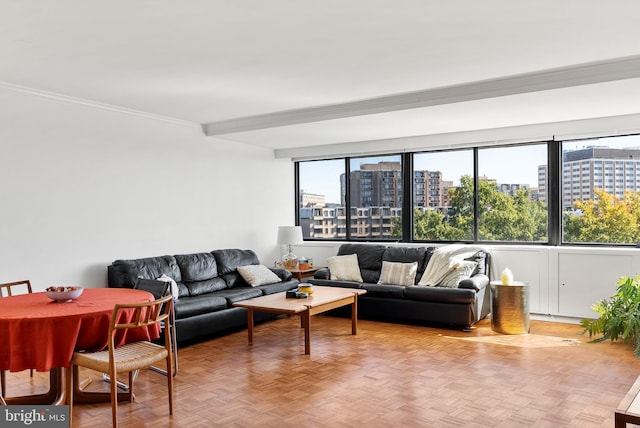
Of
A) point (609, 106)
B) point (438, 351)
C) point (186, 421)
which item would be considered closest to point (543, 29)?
point (609, 106)

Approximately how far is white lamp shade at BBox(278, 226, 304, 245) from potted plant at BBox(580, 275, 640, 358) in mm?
3828

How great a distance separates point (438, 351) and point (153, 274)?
302 centimetres

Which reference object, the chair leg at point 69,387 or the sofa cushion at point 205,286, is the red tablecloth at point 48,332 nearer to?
the chair leg at point 69,387

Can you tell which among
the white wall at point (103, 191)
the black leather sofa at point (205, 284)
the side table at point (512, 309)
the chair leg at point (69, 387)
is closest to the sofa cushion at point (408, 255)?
the side table at point (512, 309)

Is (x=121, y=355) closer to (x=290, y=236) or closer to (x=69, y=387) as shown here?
(x=69, y=387)

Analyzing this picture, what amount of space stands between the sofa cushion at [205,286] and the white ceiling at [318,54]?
6.40 feet

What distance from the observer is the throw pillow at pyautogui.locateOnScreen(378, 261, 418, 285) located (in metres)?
6.30

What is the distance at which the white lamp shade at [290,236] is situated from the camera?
737cm

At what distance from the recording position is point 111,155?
5453 mm

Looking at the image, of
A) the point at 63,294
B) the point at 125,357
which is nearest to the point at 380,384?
the point at 125,357

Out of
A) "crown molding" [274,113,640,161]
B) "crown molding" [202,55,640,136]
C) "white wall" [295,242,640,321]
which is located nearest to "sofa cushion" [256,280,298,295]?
"crown molding" [202,55,640,136]

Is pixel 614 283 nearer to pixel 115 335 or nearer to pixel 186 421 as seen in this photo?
pixel 186 421

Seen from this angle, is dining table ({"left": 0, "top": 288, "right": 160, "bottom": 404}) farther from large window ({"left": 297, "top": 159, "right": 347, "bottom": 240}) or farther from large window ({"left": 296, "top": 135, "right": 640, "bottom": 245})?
large window ({"left": 297, "top": 159, "right": 347, "bottom": 240})

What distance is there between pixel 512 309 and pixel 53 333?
4.38 m
